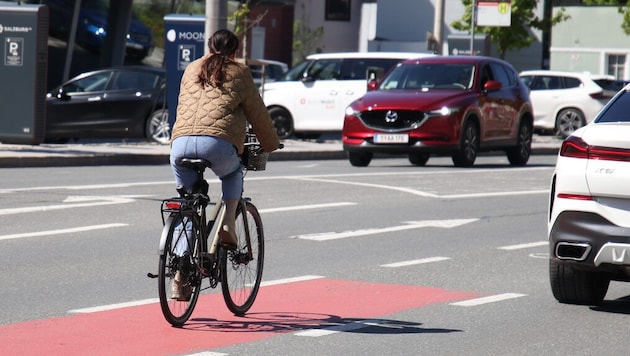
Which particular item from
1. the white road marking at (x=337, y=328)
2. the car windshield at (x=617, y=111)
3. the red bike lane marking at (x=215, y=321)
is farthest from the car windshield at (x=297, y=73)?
the white road marking at (x=337, y=328)

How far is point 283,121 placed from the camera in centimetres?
2877

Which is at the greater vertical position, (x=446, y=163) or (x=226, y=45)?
(x=226, y=45)

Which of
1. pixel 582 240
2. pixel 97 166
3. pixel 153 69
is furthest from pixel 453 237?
pixel 153 69

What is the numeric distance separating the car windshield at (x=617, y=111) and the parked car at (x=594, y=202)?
4.9 inches

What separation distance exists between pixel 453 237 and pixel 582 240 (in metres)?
4.67

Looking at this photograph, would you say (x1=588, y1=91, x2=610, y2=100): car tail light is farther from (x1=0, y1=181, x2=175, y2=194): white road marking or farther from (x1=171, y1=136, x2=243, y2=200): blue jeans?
(x1=171, y1=136, x2=243, y2=200): blue jeans

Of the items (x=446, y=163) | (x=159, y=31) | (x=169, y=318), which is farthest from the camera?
(x=159, y=31)

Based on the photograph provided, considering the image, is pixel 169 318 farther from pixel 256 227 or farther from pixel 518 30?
pixel 518 30

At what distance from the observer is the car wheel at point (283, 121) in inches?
1129

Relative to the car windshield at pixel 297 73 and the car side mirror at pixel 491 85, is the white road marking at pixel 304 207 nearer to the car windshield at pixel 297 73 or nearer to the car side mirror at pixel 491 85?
the car side mirror at pixel 491 85

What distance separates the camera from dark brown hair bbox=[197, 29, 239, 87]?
8.03m

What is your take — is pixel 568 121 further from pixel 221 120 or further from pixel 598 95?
pixel 221 120

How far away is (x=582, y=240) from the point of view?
8.63 meters

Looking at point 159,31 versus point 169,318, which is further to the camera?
point 159,31
